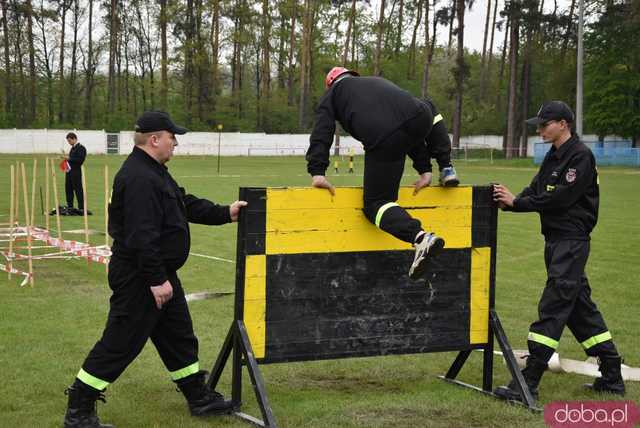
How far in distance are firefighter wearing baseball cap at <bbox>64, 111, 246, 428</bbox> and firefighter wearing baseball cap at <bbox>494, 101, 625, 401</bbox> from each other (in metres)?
2.22

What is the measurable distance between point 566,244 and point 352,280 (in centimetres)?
153

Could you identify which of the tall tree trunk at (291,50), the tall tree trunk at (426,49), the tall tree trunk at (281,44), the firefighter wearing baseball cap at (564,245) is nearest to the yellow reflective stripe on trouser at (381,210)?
Result: the firefighter wearing baseball cap at (564,245)

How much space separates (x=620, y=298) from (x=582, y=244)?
4.18 metres

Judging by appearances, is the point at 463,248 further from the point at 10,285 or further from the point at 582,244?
the point at 10,285

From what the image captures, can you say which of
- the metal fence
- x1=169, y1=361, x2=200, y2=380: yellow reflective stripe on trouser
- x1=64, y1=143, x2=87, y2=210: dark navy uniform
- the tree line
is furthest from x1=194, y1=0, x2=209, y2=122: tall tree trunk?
x1=169, y1=361, x2=200, y2=380: yellow reflective stripe on trouser

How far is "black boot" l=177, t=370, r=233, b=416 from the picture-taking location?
17.5ft

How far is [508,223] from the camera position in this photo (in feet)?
58.1

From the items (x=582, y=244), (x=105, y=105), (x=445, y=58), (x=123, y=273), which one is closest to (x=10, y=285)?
(x=123, y=273)

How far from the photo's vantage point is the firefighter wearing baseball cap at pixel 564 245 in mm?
5766

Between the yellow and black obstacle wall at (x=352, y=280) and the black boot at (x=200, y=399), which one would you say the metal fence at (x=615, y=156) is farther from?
the black boot at (x=200, y=399)

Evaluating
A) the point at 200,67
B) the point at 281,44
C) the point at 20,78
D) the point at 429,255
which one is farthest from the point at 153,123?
the point at 281,44

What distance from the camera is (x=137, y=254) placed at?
189 inches

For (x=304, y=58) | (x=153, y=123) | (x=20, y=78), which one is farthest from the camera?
(x=304, y=58)

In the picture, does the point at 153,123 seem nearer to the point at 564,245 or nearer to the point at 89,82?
the point at 564,245
